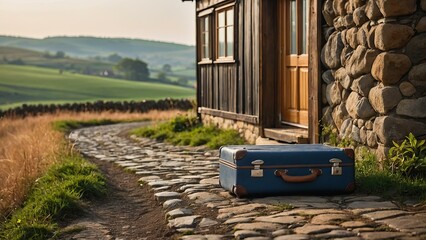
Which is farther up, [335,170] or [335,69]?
[335,69]

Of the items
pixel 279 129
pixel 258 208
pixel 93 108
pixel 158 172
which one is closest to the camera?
pixel 258 208

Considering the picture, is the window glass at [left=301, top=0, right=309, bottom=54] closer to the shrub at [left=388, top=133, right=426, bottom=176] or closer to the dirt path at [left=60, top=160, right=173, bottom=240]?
the dirt path at [left=60, top=160, right=173, bottom=240]

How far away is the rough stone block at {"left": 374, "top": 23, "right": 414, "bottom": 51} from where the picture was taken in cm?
875

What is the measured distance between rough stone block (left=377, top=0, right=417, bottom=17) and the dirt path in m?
3.30

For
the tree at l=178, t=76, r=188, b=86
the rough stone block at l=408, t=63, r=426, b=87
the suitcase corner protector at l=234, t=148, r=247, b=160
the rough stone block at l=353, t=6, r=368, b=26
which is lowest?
the tree at l=178, t=76, r=188, b=86

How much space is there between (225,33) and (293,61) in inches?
140

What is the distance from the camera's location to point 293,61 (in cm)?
1266

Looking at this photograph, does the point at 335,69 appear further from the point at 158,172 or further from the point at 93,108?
the point at 93,108

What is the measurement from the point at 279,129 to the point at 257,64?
4.60 feet

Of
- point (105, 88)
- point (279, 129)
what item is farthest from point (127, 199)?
point (105, 88)

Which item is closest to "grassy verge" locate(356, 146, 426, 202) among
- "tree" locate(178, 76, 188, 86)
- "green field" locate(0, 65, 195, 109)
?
"green field" locate(0, 65, 195, 109)

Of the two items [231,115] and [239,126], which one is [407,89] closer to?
[239,126]

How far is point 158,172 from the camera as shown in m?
11.0

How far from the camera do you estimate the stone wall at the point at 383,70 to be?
28.8ft
